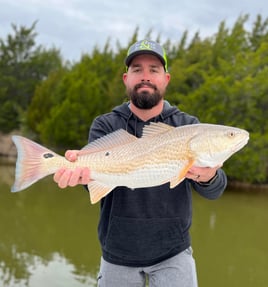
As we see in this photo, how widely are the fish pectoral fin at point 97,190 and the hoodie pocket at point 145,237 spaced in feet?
0.78

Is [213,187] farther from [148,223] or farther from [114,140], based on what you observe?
[114,140]

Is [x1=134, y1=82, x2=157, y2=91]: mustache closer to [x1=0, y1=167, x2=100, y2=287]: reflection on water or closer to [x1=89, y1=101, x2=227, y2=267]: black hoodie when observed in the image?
[x1=89, y1=101, x2=227, y2=267]: black hoodie

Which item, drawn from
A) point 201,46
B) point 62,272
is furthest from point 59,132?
point 62,272

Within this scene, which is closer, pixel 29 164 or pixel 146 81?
pixel 29 164

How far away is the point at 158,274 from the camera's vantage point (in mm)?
2684

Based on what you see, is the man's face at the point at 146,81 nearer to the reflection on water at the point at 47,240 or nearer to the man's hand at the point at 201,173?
the man's hand at the point at 201,173

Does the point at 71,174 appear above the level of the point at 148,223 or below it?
above

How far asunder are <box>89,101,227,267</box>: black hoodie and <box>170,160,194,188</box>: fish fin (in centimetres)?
27

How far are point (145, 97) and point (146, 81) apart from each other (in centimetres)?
13

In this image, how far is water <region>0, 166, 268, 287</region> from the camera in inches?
262

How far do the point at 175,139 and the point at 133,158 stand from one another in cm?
29

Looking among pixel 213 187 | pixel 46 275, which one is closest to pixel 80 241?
pixel 46 275

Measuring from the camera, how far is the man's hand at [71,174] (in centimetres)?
253

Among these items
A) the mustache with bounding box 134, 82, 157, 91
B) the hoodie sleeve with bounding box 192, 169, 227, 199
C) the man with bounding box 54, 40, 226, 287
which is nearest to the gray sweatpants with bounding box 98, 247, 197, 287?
the man with bounding box 54, 40, 226, 287
